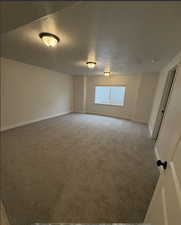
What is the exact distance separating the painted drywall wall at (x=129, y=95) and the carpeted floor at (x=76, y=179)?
7.64 ft

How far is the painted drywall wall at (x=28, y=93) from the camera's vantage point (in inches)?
124

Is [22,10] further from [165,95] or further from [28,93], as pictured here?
[28,93]

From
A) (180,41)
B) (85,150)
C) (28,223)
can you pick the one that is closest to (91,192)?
(28,223)

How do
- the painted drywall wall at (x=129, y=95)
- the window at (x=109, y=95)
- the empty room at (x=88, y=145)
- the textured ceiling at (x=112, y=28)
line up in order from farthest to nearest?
the window at (x=109, y=95), the painted drywall wall at (x=129, y=95), the textured ceiling at (x=112, y=28), the empty room at (x=88, y=145)

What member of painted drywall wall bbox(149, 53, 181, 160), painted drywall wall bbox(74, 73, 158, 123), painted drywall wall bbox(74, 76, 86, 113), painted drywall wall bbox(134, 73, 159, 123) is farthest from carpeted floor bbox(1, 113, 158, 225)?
painted drywall wall bbox(74, 76, 86, 113)

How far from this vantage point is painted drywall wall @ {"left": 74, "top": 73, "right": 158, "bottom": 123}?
4.47 metres

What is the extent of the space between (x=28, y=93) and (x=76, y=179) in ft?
11.8

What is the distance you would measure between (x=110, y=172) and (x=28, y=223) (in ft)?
4.19

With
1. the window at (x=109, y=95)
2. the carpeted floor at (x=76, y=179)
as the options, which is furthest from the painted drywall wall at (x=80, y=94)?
the carpeted floor at (x=76, y=179)

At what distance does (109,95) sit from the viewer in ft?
20.0

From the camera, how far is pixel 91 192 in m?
1.40

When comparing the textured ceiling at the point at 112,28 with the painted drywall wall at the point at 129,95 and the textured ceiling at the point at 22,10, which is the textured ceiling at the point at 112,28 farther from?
the painted drywall wall at the point at 129,95

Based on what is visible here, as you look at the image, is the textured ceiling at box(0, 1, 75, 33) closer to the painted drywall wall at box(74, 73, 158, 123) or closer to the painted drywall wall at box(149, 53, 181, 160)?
the painted drywall wall at box(149, 53, 181, 160)

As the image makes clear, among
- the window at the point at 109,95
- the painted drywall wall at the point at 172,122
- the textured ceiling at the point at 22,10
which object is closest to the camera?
the textured ceiling at the point at 22,10
